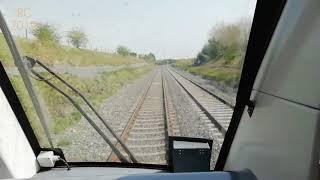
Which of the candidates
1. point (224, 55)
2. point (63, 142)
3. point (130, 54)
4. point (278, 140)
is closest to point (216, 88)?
point (224, 55)

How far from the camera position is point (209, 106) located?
Result: 3041 millimetres

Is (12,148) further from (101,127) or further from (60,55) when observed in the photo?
(60,55)

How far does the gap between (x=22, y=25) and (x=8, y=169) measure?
115cm

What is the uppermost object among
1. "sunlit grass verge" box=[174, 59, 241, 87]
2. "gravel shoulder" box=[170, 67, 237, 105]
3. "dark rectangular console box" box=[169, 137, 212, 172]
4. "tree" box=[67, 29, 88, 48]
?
"tree" box=[67, 29, 88, 48]

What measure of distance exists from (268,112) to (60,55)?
61.0 inches

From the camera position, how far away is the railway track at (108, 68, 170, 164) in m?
3.22

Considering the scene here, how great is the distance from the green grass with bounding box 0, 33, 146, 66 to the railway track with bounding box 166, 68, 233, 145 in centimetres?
41

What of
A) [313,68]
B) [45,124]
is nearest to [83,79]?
[45,124]

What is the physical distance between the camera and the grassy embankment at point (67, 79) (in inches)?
108

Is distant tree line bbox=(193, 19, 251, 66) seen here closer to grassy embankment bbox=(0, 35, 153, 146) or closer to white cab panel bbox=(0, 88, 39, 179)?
grassy embankment bbox=(0, 35, 153, 146)

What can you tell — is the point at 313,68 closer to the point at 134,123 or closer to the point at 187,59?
the point at 187,59

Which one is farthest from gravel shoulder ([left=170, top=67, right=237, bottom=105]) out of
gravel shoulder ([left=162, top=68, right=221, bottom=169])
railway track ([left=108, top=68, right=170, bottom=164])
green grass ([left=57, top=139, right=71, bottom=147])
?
green grass ([left=57, top=139, right=71, bottom=147])

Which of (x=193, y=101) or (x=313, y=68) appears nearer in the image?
(x=313, y=68)

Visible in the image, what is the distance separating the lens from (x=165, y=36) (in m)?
2.80
